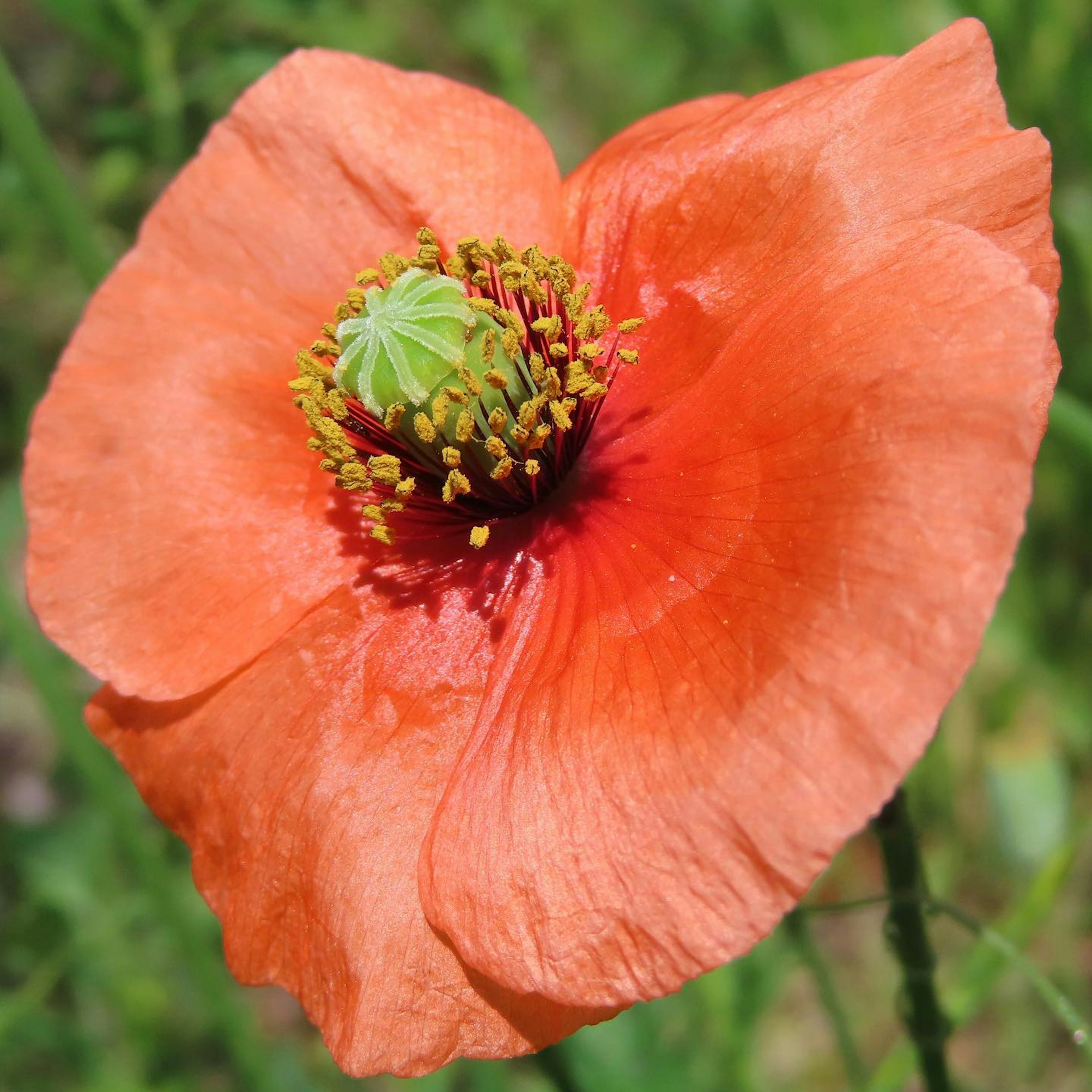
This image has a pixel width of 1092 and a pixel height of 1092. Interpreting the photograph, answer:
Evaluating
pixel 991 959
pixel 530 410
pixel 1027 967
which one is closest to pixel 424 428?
pixel 530 410

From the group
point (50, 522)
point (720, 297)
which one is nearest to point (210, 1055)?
point (50, 522)

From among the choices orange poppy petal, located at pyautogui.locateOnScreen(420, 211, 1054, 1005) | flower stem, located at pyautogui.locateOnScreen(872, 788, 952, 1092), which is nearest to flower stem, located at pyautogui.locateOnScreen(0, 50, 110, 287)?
orange poppy petal, located at pyautogui.locateOnScreen(420, 211, 1054, 1005)

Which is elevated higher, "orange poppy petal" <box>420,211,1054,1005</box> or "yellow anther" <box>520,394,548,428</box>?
"yellow anther" <box>520,394,548,428</box>

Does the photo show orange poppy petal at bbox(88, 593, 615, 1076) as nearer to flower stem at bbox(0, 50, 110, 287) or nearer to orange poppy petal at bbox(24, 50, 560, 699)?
orange poppy petal at bbox(24, 50, 560, 699)

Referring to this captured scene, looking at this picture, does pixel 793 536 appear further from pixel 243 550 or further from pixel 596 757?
pixel 243 550

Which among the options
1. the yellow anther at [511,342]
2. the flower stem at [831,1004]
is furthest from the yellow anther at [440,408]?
the flower stem at [831,1004]
